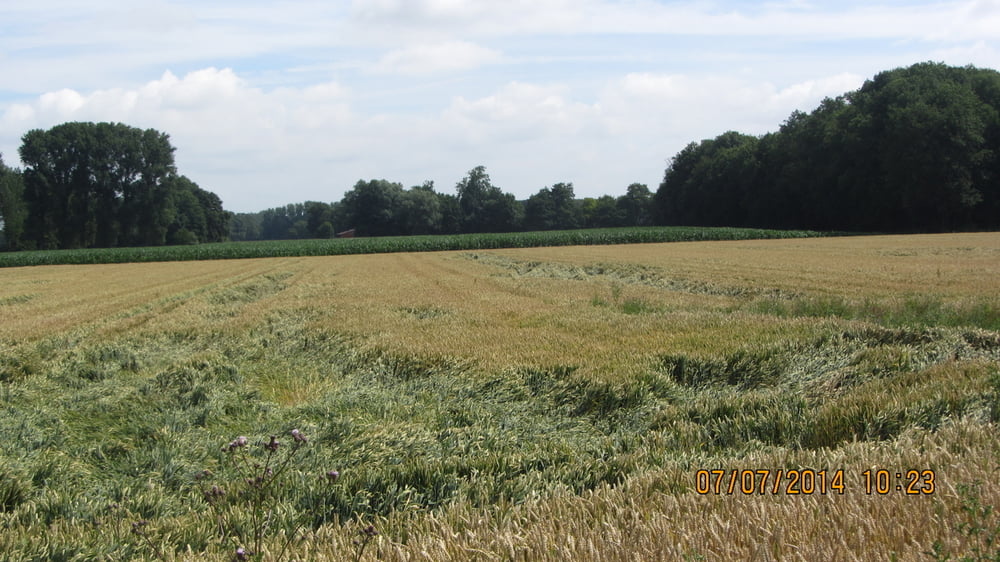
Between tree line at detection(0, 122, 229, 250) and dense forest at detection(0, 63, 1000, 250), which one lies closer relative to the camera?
dense forest at detection(0, 63, 1000, 250)

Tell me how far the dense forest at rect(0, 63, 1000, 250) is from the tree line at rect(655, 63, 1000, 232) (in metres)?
0.14

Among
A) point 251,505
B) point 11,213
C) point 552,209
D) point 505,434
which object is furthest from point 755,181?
point 11,213

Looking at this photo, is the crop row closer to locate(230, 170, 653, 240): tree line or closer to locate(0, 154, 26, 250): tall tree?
locate(0, 154, 26, 250): tall tree

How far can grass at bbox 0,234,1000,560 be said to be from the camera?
2861 millimetres

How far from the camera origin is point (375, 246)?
233 ft

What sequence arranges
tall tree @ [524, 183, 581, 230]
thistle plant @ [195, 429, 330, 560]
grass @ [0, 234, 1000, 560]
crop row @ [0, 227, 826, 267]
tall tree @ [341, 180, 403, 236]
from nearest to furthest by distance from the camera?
1. grass @ [0, 234, 1000, 560]
2. thistle plant @ [195, 429, 330, 560]
3. crop row @ [0, 227, 826, 267]
4. tall tree @ [341, 180, 403, 236]
5. tall tree @ [524, 183, 581, 230]

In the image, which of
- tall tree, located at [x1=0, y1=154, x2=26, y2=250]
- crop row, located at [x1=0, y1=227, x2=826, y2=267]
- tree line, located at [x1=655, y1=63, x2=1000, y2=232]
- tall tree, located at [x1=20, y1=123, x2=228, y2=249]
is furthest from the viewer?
tall tree, located at [x1=0, y1=154, x2=26, y2=250]

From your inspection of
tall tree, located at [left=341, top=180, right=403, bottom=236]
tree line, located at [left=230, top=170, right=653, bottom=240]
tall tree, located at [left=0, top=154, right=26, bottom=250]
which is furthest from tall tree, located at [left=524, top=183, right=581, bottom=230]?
tall tree, located at [left=0, top=154, right=26, bottom=250]

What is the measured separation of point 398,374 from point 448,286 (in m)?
11.8

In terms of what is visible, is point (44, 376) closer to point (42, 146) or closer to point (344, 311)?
point (344, 311)

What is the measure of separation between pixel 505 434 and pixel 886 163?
76.4 meters
